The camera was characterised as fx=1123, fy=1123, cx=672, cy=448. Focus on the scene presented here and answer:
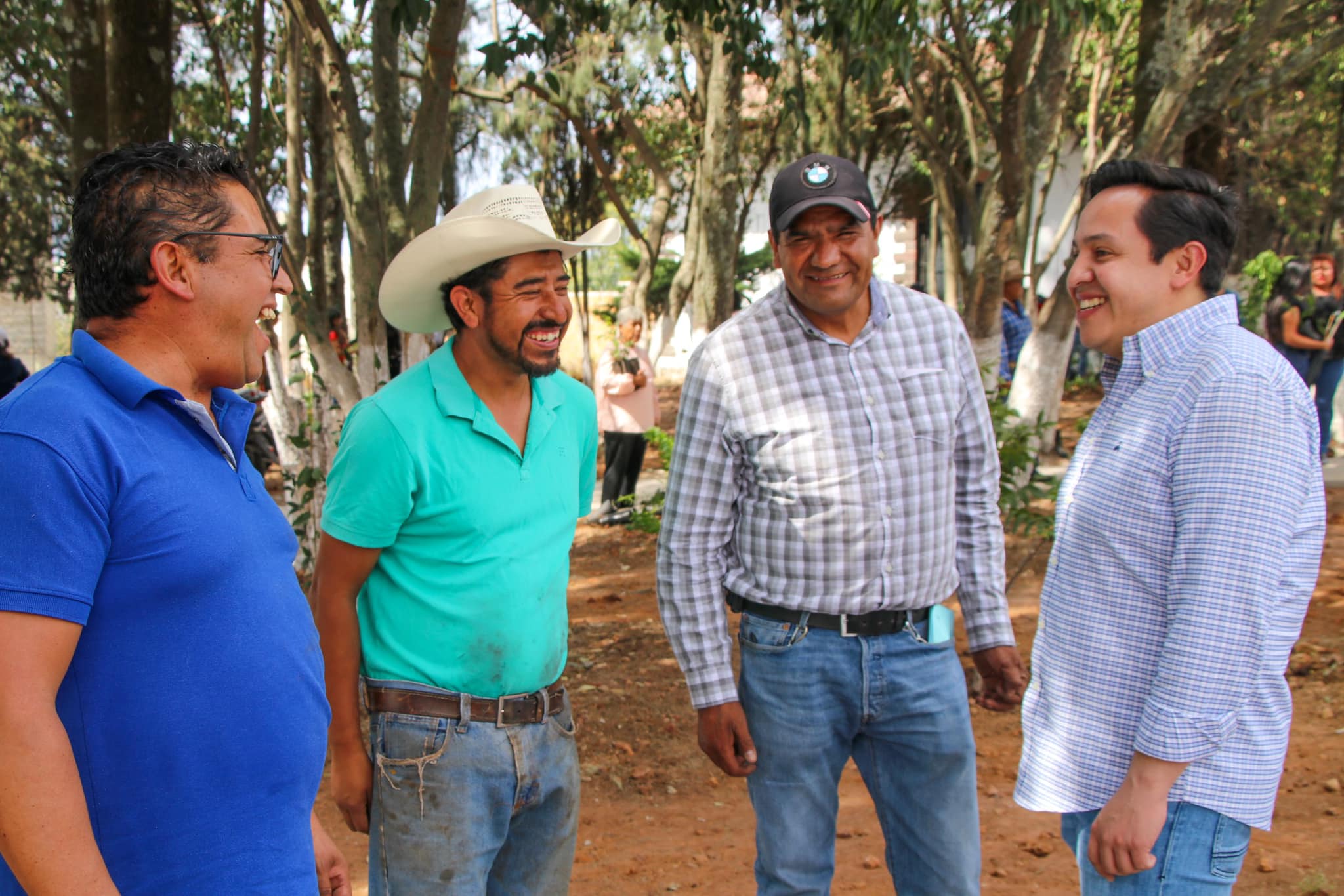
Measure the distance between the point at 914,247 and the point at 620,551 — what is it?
712 inches

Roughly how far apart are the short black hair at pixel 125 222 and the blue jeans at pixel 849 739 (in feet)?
5.34

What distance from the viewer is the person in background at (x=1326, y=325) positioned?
380 inches

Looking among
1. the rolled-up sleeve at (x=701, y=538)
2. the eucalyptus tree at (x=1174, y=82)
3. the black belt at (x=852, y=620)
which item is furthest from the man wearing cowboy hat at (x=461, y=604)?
the eucalyptus tree at (x=1174, y=82)

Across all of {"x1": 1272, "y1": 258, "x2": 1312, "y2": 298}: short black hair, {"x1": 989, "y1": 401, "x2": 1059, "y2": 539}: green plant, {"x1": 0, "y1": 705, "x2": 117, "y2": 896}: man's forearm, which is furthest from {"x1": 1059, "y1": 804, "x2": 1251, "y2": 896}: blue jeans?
{"x1": 1272, "y1": 258, "x2": 1312, "y2": 298}: short black hair

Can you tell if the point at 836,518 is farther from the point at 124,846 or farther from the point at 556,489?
the point at 124,846

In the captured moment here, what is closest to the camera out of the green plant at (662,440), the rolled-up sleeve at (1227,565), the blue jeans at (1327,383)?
the rolled-up sleeve at (1227,565)

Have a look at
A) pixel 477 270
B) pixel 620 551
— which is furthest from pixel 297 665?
pixel 620 551

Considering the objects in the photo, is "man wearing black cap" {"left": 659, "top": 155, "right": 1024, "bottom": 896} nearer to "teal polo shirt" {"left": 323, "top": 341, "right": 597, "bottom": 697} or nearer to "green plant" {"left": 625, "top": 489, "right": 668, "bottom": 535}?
"teal polo shirt" {"left": 323, "top": 341, "right": 597, "bottom": 697}

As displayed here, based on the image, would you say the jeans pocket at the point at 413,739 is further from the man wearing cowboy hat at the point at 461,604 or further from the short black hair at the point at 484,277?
the short black hair at the point at 484,277

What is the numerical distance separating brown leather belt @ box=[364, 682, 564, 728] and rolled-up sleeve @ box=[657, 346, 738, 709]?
0.41 m

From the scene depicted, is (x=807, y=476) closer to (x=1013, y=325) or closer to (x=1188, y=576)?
(x=1188, y=576)

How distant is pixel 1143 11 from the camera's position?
350 inches

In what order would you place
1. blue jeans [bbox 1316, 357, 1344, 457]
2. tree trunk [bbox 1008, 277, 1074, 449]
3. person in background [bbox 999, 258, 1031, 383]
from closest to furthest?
tree trunk [bbox 1008, 277, 1074, 449], blue jeans [bbox 1316, 357, 1344, 457], person in background [bbox 999, 258, 1031, 383]

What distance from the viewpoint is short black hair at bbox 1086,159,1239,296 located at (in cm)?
216
